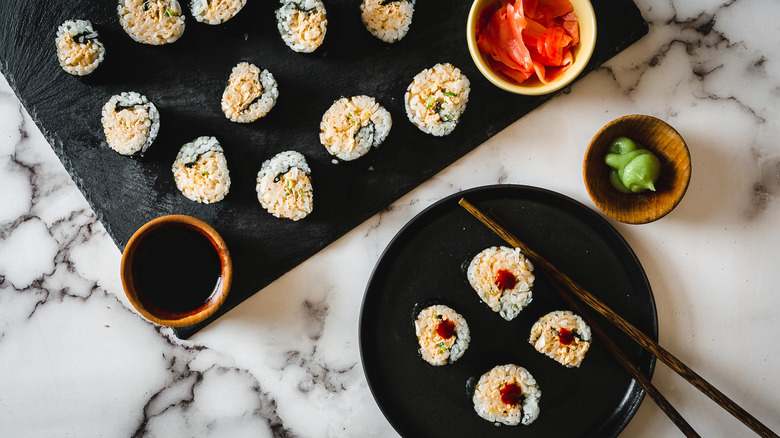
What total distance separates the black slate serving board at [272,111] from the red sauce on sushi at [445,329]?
0.45 meters

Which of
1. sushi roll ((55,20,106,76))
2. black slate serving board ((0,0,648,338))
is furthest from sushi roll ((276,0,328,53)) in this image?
sushi roll ((55,20,106,76))

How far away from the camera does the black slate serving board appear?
192 centimetres

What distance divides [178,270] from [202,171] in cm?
Answer: 34

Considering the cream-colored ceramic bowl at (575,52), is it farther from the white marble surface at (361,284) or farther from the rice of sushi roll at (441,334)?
the rice of sushi roll at (441,334)

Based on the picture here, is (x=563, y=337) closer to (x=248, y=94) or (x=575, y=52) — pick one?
(x=575, y=52)

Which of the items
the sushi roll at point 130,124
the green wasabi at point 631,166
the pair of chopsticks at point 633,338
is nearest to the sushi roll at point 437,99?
the pair of chopsticks at point 633,338

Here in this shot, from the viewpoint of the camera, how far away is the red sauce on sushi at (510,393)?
6.06ft

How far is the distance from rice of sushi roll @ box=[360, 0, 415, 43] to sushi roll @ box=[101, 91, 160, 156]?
31.2 inches

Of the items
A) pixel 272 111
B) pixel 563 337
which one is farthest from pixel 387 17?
pixel 563 337

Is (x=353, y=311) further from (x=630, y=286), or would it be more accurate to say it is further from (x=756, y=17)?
(x=756, y=17)

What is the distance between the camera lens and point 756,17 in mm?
1968

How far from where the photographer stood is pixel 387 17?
1.85 metres

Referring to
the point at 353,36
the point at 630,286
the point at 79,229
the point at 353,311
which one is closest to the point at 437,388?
the point at 353,311

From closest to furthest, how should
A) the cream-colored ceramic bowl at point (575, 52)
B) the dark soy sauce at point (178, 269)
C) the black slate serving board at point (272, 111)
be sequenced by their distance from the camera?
the cream-colored ceramic bowl at point (575, 52) < the dark soy sauce at point (178, 269) < the black slate serving board at point (272, 111)
